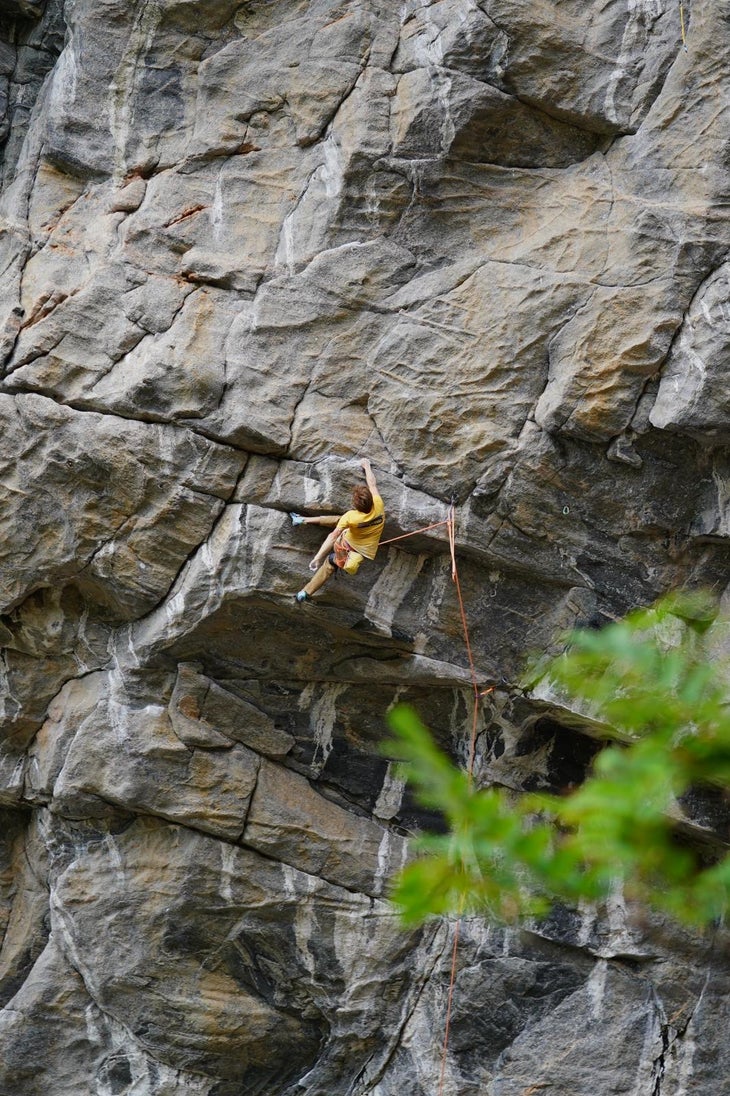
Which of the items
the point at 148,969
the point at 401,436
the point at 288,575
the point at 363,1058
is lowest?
the point at 363,1058

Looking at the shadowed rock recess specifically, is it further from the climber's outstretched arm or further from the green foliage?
the green foliage

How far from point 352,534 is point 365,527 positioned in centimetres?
14

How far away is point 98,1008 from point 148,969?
0.84m

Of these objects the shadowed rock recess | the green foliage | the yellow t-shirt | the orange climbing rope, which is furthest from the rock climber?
the green foliage

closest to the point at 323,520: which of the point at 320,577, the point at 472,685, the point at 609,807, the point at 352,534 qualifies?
the point at 352,534

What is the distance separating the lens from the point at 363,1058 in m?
13.0

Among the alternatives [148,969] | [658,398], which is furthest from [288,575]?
[148,969]

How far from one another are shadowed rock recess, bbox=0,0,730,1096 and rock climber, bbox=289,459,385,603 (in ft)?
1.13

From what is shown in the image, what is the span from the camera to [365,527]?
1095 centimetres

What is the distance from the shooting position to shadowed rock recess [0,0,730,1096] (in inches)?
451

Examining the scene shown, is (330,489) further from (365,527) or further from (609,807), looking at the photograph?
(609,807)

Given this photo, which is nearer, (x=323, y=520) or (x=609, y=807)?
(x=609, y=807)

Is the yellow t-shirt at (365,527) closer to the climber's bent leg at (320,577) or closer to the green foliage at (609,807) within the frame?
the climber's bent leg at (320,577)

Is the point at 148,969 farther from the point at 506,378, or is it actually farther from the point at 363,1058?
the point at 506,378
